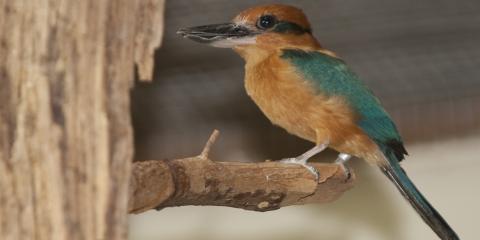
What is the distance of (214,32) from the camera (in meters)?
2.26

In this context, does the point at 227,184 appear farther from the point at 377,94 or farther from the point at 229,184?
the point at 377,94

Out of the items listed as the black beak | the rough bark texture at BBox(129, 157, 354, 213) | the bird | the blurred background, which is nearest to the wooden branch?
the rough bark texture at BBox(129, 157, 354, 213)

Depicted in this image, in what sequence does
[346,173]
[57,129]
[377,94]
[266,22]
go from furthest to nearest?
1. [377,94]
2. [266,22]
3. [346,173]
4. [57,129]

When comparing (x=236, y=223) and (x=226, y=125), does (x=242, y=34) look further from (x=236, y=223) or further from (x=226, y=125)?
(x=236, y=223)

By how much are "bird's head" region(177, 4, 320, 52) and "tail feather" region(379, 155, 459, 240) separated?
1.23 feet

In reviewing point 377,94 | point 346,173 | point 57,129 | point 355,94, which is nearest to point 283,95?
point 355,94

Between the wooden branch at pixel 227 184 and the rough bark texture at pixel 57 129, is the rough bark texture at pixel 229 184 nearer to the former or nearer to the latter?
the wooden branch at pixel 227 184

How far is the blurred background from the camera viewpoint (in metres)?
2.42

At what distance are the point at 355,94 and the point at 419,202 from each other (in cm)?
30

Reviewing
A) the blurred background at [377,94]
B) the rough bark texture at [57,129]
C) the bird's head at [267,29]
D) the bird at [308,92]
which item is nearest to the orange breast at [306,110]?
the bird at [308,92]

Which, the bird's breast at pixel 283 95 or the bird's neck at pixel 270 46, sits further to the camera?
the bird's neck at pixel 270 46

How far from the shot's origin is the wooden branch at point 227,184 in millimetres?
1520

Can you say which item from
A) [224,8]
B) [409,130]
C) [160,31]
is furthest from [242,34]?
[160,31]

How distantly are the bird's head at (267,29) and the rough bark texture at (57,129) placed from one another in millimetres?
1149
